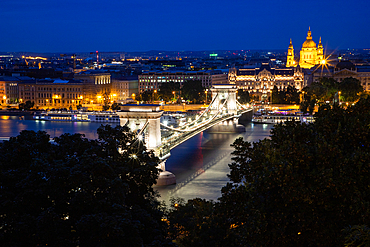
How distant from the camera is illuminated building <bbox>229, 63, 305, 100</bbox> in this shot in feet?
176

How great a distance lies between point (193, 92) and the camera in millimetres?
45031

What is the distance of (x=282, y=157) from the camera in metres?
6.74

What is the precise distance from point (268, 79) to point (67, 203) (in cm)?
4860

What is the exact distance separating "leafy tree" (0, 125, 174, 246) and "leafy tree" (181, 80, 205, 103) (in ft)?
123

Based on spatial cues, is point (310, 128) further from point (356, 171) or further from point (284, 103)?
point (284, 103)

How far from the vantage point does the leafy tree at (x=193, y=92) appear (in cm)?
4494

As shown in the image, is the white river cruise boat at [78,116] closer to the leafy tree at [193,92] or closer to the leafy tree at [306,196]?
the leafy tree at [193,92]

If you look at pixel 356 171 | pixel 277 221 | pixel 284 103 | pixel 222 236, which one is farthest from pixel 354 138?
pixel 284 103

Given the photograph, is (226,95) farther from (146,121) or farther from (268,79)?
(268,79)

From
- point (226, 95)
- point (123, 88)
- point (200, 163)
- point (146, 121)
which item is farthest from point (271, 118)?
point (146, 121)

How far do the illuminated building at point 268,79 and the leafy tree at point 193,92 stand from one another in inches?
353

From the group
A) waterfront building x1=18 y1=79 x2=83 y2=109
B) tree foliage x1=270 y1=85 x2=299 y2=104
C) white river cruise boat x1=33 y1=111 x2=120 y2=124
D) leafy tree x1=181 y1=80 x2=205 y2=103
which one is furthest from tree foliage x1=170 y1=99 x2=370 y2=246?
waterfront building x1=18 y1=79 x2=83 y2=109

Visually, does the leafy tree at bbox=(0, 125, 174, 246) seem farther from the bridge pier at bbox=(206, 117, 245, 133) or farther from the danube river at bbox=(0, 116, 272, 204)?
the bridge pier at bbox=(206, 117, 245, 133)

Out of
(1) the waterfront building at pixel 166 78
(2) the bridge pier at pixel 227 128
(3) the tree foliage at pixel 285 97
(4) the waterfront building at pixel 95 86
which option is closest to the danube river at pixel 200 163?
(2) the bridge pier at pixel 227 128
